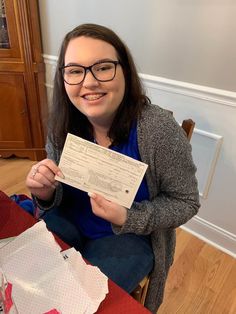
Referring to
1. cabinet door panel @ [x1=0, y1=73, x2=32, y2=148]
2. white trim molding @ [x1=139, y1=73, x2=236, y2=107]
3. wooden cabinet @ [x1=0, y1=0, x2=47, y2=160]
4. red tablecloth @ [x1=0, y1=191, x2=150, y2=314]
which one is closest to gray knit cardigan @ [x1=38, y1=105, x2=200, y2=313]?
red tablecloth @ [x1=0, y1=191, x2=150, y2=314]

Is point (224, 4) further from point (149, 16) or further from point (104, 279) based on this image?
point (104, 279)

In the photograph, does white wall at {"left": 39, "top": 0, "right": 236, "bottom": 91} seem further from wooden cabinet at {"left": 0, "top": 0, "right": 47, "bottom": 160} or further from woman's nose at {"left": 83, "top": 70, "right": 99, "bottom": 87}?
Result: woman's nose at {"left": 83, "top": 70, "right": 99, "bottom": 87}

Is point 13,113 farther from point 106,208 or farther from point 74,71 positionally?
point 106,208

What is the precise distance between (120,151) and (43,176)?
252 millimetres

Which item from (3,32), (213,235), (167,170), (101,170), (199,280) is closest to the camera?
(101,170)

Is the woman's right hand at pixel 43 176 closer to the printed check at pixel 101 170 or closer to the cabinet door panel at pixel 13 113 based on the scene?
the printed check at pixel 101 170

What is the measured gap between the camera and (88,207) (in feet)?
3.31

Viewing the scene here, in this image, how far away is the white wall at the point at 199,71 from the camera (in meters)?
1.32

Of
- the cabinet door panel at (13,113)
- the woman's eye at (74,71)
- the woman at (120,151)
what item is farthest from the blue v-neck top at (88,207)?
the cabinet door panel at (13,113)

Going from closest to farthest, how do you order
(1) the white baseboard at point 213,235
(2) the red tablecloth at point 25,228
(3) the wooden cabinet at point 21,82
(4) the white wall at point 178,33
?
(2) the red tablecloth at point 25,228 < (4) the white wall at point 178,33 < (1) the white baseboard at point 213,235 < (3) the wooden cabinet at point 21,82

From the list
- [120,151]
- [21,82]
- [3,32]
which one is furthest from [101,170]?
[3,32]

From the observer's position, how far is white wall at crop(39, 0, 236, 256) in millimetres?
1324

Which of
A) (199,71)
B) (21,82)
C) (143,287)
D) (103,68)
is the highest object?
(103,68)

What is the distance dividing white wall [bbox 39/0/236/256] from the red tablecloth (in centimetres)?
106
